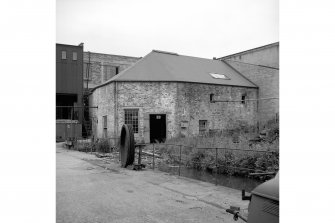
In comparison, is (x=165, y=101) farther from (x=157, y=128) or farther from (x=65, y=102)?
(x=65, y=102)

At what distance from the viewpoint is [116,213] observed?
4.99 metres

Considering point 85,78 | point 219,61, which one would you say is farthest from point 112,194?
point 85,78

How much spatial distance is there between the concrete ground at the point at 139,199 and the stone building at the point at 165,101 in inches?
422

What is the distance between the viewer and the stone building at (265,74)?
2273 centimetres

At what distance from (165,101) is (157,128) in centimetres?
189

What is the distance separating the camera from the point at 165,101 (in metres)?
19.6

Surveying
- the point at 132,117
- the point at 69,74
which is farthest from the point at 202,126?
the point at 69,74

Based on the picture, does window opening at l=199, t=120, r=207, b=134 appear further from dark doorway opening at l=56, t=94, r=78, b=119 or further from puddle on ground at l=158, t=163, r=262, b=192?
dark doorway opening at l=56, t=94, r=78, b=119

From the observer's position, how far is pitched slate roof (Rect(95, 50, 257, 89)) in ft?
65.6

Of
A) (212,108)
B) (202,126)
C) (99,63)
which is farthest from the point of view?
(99,63)

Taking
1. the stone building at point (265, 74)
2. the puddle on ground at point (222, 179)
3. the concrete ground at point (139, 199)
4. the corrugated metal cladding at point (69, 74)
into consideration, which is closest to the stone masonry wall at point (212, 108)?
the stone building at point (265, 74)

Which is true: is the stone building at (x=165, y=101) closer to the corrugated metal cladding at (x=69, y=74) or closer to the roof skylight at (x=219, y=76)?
the roof skylight at (x=219, y=76)
